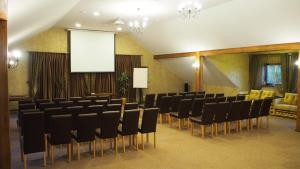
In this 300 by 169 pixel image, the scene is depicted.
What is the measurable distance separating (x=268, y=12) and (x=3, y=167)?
6.75 m

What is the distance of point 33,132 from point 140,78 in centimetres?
837

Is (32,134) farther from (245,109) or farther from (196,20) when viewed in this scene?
(196,20)

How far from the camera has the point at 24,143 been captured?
4.23m

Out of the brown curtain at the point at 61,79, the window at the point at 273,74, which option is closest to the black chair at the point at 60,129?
the brown curtain at the point at 61,79

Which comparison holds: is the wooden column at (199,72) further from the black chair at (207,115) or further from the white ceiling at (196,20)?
the black chair at (207,115)

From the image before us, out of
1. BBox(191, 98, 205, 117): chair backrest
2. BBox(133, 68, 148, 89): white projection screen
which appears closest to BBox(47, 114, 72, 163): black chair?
BBox(191, 98, 205, 117): chair backrest

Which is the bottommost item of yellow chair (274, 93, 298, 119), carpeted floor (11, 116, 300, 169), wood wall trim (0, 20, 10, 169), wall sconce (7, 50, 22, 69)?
carpeted floor (11, 116, 300, 169)

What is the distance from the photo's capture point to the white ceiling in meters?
6.06

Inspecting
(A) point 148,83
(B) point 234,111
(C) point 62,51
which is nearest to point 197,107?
(B) point 234,111

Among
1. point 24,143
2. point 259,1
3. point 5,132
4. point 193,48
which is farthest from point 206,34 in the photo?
point 5,132

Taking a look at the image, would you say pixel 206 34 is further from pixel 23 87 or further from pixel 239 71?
pixel 23 87

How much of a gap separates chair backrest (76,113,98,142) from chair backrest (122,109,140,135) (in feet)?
2.07

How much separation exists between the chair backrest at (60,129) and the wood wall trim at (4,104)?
1602 mm

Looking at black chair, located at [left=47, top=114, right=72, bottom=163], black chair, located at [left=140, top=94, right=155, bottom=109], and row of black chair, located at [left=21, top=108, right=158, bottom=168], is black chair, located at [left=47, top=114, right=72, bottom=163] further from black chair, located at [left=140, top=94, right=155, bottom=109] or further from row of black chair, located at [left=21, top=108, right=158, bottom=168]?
black chair, located at [left=140, top=94, right=155, bottom=109]
